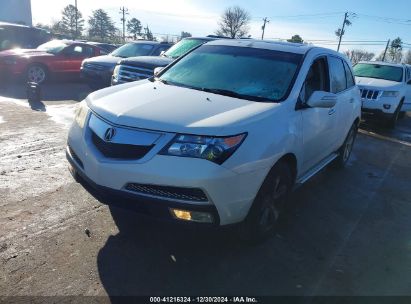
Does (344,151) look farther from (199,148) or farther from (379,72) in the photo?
(379,72)

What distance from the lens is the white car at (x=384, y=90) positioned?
10.4m

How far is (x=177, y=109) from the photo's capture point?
10.6ft

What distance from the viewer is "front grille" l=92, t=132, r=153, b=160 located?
293 cm

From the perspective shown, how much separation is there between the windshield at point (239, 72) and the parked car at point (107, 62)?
23.2 feet

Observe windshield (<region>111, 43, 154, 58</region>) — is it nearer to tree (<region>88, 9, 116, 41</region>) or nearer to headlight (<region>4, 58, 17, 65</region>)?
headlight (<region>4, 58, 17, 65</region>)

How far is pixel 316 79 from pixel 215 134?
211 cm

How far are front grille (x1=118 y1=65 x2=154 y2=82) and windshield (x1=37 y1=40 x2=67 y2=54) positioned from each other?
5097 mm

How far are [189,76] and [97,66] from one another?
778 cm

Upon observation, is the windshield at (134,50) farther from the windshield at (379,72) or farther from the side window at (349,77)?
the side window at (349,77)

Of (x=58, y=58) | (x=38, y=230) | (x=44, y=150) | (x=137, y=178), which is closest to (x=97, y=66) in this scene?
(x=58, y=58)

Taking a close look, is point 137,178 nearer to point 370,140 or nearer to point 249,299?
point 249,299

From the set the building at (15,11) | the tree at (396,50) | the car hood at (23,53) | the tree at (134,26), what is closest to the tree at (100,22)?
the tree at (134,26)

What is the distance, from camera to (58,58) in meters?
12.8

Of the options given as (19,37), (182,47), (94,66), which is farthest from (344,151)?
(19,37)
